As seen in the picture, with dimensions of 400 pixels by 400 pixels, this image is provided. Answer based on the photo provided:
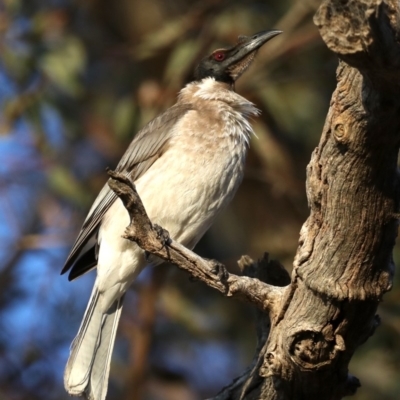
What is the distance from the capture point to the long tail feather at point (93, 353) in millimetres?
4492

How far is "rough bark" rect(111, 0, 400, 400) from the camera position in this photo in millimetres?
2438

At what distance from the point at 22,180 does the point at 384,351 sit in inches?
140

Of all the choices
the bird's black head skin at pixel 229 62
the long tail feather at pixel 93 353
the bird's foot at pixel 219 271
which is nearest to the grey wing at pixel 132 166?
the long tail feather at pixel 93 353

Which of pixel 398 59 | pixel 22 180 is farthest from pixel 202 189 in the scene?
pixel 22 180

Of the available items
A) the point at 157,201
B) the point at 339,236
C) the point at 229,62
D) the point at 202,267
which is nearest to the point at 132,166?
the point at 157,201

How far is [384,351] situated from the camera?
6.24 m

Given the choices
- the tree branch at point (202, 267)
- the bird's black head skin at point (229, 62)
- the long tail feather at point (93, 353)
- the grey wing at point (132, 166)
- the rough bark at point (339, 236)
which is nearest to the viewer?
the rough bark at point (339, 236)

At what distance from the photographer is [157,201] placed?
4484mm

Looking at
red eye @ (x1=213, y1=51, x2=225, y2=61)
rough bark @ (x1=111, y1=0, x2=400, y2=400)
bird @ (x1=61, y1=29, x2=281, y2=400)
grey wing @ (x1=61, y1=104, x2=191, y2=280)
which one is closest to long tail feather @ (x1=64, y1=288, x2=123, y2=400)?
bird @ (x1=61, y1=29, x2=281, y2=400)

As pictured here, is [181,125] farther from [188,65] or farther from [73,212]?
[73,212]

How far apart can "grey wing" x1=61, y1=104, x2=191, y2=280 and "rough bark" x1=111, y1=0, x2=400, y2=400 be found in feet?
4.30

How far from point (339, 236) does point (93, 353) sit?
2.01m

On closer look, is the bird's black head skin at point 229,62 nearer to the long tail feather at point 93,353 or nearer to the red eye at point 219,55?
the red eye at point 219,55

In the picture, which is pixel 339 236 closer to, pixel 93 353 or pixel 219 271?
pixel 219 271
